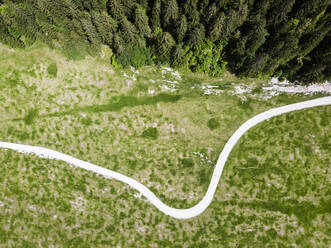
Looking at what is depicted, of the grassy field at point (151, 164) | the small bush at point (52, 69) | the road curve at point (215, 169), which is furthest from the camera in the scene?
the road curve at point (215, 169)

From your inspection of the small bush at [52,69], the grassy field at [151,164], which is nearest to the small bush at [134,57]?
the grassy field at [151,164]

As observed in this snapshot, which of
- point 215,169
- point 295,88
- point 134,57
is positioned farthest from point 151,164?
point 295,88

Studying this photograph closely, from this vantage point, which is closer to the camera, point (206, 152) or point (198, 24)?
point (198, 24)

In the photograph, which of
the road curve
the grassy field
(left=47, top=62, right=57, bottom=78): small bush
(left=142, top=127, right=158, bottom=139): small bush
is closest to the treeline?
(left=47, top=62, right=57, bottom=78): small bush

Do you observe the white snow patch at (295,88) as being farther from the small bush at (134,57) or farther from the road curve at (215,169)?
the small bush at (134,57)

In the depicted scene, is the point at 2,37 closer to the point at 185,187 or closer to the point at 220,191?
the point at 185,187

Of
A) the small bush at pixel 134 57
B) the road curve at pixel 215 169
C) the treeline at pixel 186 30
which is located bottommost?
the road curve at pixel 215 169

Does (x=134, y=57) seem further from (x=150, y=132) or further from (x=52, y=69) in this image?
(x=52, y=69)

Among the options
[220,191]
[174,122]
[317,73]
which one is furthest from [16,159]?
[317,73]
